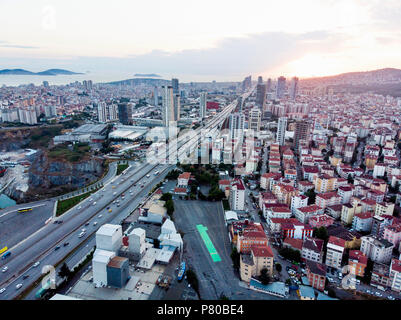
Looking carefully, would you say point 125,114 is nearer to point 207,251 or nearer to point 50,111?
point 50,111

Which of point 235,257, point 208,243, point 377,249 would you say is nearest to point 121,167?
point 208,243

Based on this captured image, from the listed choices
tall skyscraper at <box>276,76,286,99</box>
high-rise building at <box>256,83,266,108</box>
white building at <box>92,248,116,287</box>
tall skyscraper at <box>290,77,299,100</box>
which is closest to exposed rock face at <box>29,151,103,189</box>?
white building at <box>92,248,116,287</box>

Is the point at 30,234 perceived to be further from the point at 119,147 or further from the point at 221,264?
the point at 119,147

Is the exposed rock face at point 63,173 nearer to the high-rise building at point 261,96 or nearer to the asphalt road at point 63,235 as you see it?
the asphalt road at point 63,235

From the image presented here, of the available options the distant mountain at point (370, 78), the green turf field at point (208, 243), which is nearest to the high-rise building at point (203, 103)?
the green turf field at point (208, 243)

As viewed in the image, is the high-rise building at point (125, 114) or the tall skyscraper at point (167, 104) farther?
the high-rise building at point (125, 114)
